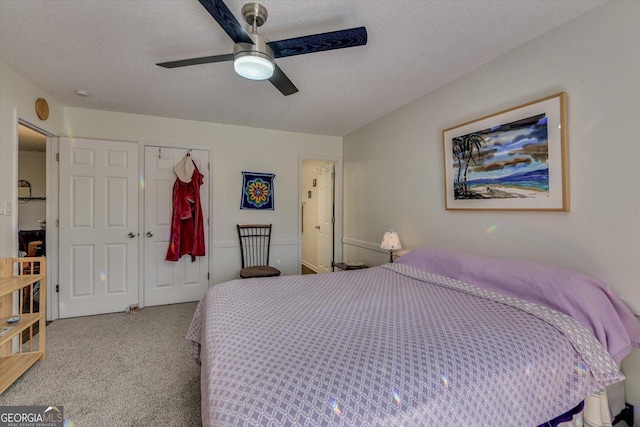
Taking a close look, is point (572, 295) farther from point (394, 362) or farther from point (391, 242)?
point (391, 242)

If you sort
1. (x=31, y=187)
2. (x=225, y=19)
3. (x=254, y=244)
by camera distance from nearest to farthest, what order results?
(x=225, y=19) < (x=254, y=244) < (x=31, y=187)

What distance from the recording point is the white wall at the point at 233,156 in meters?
3.38

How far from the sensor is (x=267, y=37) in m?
1.87

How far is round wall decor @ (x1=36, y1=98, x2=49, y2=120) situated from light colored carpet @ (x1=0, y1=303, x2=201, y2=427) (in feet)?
7.03

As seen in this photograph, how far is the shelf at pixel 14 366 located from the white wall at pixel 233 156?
1.84 m

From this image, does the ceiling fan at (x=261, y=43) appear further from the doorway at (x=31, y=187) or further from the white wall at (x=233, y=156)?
the doorway at (x=31, y=187)

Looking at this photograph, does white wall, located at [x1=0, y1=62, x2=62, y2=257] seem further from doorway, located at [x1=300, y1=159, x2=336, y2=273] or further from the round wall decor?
doorway, located at [x1=300, y1=159, x2=336, y2=273]

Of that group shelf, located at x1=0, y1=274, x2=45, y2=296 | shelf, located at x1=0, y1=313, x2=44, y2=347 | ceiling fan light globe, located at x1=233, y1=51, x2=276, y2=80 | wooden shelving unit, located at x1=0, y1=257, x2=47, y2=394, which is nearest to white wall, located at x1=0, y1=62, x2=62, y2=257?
wooden shelving unit, located at x1=0, y1=257, x2=47, y2=394

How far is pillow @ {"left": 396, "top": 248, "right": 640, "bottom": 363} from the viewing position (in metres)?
1.35

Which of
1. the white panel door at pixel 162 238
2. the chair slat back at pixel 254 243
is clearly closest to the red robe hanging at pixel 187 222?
the white panel door at pixel 162 238

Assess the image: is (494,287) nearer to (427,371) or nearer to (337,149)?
(427,371)

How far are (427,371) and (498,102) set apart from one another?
2.08 m

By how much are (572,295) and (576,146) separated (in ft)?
3.01

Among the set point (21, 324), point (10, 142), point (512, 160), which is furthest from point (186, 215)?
point (512, 160)
